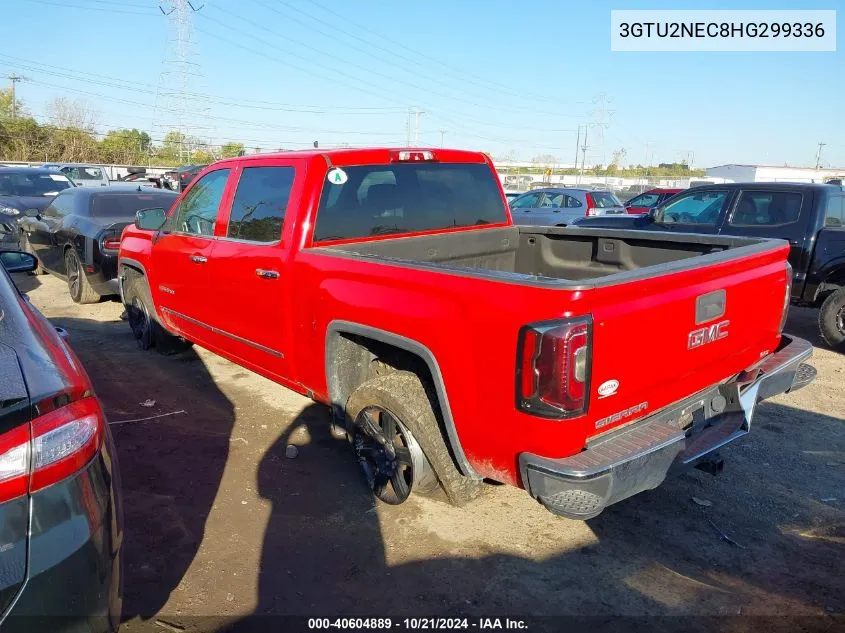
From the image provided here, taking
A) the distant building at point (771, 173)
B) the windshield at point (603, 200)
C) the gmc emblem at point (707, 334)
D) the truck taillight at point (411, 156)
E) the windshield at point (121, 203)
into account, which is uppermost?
the truck taillight at point (411, 156)

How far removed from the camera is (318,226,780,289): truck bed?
4055 mm

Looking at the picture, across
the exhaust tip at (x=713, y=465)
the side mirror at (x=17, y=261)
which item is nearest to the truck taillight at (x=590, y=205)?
the exhaust tip at (x=713, y=465)

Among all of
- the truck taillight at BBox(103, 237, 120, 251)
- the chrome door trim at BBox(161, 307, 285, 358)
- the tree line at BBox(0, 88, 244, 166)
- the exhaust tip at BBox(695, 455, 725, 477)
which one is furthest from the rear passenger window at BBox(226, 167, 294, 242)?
the tree line at BBox(0, 88, 244, 166)

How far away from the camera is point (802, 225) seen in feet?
23.2

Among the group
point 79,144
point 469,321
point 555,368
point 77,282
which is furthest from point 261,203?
point 79,144

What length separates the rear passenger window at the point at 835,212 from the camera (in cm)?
705

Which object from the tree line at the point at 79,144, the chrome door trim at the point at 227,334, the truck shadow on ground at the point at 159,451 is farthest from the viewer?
the tree line at the point at 79,144

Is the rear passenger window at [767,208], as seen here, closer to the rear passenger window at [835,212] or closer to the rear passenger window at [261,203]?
the rear passenger window at [835,212]

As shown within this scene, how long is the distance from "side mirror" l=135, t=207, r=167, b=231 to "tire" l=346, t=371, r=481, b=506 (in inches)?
117

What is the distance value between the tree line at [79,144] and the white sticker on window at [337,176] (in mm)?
44758

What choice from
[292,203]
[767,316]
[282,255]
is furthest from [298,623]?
[767,316]

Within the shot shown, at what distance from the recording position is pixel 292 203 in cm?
394

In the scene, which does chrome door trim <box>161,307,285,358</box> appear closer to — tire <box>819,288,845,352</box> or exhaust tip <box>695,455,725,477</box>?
exhaust tip <box>695,455,725,477</box>

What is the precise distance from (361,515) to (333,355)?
3.01 ft
